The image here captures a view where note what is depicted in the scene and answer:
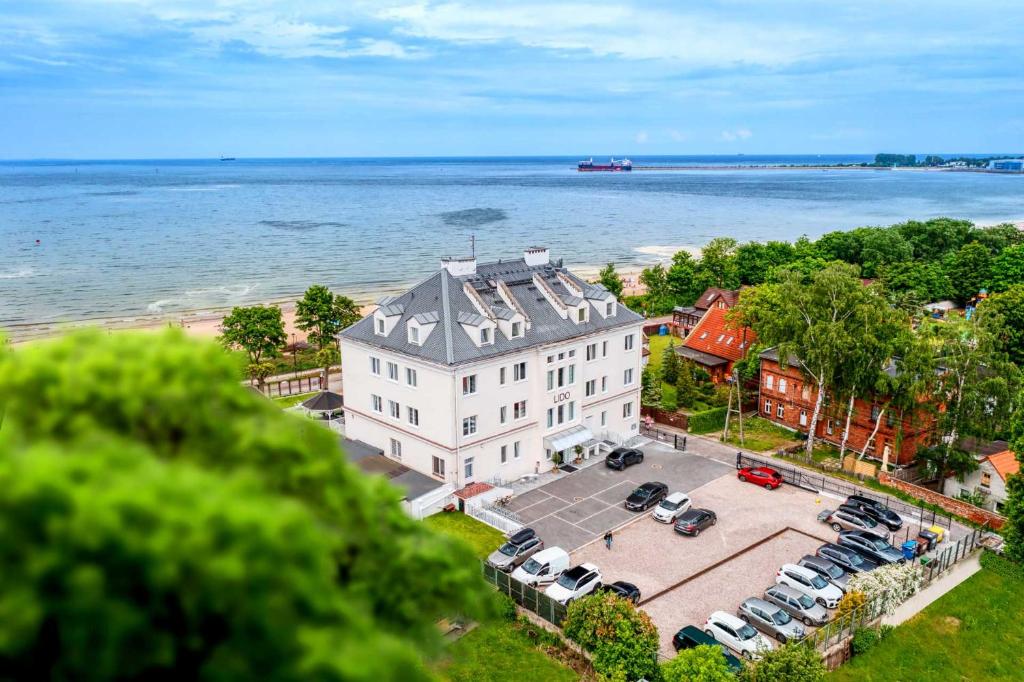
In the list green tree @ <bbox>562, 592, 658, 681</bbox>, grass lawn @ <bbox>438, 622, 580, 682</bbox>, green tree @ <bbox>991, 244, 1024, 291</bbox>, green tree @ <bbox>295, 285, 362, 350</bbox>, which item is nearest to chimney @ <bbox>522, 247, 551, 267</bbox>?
green tree @ <bbox>295, 285, 362, 350</bbox>

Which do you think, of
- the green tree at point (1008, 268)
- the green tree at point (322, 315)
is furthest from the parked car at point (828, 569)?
the green tree at point (1008, 268)

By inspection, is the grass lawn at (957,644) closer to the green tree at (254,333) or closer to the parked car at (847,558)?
the parked car at (847,558)

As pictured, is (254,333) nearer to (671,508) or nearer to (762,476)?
(671,508)

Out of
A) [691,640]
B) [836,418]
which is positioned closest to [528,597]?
[691,640]

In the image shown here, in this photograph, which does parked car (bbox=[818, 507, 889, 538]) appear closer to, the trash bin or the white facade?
the trash bin

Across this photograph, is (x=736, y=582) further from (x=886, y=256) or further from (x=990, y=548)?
(x=886, y=256)

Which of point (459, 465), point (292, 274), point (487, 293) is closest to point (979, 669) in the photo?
point (459, 465)
